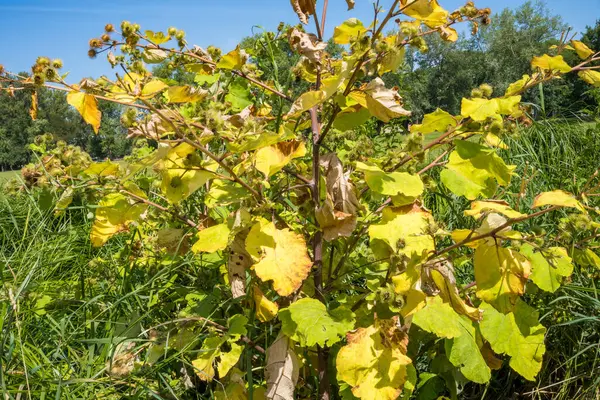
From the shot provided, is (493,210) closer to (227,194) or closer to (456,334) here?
(456,334)

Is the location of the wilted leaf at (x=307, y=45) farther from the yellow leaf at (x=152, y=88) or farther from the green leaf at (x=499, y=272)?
the green leaf at (x=499, y=272)

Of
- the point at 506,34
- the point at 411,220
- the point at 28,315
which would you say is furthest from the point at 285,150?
the point at 506,34

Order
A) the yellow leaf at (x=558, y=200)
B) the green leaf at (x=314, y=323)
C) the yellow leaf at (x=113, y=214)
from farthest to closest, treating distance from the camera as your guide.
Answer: the yellow leaf at (x=113, y=214) → the green leaf at (x=314, y=323) → the yellow leaf at (x=558, y=200)

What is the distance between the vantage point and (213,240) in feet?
4.00

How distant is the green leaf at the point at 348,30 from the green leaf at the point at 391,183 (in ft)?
1.18

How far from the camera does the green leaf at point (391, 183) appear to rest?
3.60 ft

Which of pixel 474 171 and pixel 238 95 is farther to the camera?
pixel 238 95

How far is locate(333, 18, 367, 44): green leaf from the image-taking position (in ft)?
4.00

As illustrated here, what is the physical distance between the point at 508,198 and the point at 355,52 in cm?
172

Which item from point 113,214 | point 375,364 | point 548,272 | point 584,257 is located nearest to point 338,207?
point 375,364

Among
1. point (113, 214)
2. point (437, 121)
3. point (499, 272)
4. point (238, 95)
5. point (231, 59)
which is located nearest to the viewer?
point (499, 272)

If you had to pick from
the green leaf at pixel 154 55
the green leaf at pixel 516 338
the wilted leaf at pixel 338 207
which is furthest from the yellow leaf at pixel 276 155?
the green leaf at pixel 516 338

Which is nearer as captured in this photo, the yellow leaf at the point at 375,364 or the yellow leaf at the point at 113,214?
the yellow leaf at the point at 375,364

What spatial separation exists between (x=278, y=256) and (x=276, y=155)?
0.27 metres
